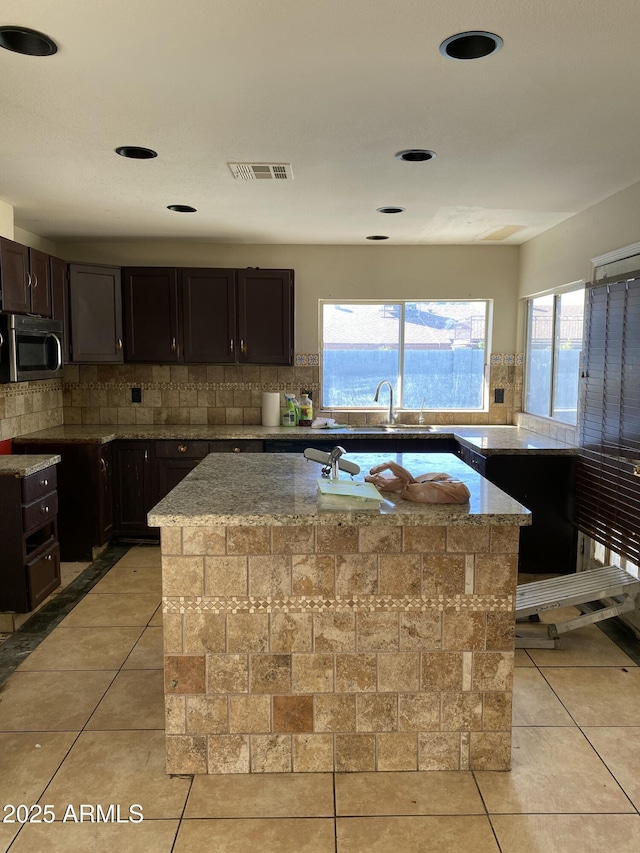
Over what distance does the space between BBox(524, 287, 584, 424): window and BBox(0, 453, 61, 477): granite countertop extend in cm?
342

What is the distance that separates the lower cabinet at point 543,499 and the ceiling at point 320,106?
64.9 inches

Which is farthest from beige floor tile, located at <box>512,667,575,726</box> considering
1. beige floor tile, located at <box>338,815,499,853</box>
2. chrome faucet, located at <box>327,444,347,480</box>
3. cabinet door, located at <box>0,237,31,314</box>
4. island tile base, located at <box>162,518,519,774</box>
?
cabinet door, located at <box>0,237,31,314</box>

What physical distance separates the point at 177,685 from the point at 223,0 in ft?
7.10

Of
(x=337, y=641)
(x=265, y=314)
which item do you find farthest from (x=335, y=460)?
(x=265, y=314)

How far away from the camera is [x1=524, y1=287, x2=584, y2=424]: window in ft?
14.3

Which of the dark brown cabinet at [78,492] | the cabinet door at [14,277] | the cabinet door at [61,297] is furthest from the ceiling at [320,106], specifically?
the dark brown cabinet at [78,492]

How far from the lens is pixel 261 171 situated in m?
3.23

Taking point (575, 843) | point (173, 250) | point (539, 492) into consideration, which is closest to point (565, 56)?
point (575, 843)

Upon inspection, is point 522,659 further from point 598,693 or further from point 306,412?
point 306,412

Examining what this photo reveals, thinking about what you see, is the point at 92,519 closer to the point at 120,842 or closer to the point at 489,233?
the point at 120,842

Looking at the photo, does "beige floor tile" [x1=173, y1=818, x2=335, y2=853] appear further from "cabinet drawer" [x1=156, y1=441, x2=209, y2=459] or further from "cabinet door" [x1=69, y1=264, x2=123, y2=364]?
"cabinet door" [x1=69, y1=264, x2=123, y2=364]

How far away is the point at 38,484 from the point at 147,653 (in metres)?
1.19

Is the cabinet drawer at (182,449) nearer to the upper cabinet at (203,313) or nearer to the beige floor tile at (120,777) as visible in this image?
the upper cabinet at (203,313)

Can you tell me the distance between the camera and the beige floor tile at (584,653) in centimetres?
311
